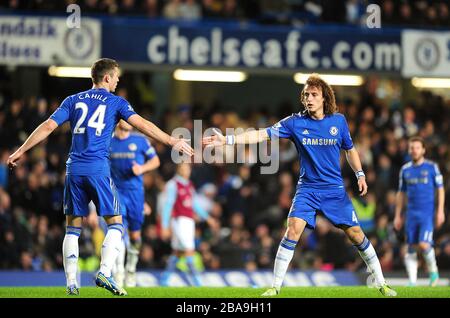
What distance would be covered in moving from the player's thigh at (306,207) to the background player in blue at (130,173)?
3.47 m

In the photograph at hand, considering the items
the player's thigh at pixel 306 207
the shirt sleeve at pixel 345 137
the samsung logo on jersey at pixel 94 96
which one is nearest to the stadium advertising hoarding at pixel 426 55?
the shirt sleeve at pixel 345 137

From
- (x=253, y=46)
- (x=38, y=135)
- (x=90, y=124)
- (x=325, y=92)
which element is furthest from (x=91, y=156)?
(x=253, y=46)

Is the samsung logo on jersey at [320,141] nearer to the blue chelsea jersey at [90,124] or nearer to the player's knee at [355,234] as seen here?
the player's knee at [355,234]

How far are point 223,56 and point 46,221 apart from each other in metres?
5.04

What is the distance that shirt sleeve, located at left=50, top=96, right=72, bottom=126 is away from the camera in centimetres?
928

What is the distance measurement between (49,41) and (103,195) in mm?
9757

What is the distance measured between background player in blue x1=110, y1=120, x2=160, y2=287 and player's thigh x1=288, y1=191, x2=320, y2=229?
3.47 metres

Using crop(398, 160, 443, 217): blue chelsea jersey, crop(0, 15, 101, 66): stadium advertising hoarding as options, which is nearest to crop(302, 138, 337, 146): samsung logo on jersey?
crop(398, 160, 443, 217): blue chelsea jersey

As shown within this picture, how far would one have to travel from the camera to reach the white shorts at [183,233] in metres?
16.0

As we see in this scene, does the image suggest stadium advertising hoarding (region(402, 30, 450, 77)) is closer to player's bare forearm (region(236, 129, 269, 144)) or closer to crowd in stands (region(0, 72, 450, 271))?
crowd in stands (region(0, 72, 450, 271))

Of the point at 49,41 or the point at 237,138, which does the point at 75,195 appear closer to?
the point at 237,138

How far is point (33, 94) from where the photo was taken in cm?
2145

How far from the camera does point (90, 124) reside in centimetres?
934

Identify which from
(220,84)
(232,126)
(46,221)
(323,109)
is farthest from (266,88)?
(323,109)
